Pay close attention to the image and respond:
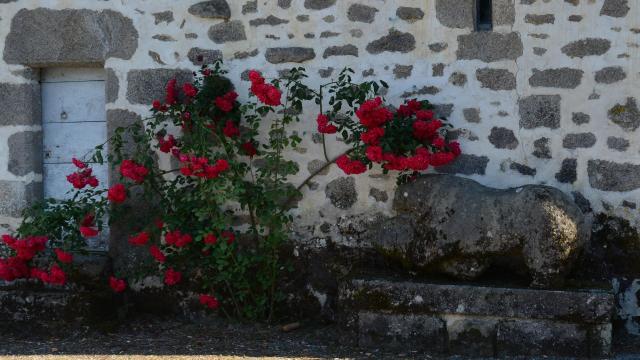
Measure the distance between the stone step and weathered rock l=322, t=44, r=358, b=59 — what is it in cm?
142

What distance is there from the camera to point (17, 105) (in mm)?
5211

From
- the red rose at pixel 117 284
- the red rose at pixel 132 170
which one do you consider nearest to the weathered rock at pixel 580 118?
the red rose at pixel 132 170

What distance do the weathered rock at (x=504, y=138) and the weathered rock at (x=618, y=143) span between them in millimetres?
528

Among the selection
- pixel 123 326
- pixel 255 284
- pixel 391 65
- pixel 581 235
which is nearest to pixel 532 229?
pixel 581 235

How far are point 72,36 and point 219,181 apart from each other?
4.84 ft

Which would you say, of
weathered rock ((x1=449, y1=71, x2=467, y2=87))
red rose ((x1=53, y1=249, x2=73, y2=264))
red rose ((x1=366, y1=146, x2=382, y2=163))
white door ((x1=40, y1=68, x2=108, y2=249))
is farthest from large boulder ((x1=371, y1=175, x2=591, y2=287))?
white door ((x1=40, y1=68, x2=108, y2=249))

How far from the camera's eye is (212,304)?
4812 millimetres

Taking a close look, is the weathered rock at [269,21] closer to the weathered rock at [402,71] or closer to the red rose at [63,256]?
the weathered rock at [402,71]

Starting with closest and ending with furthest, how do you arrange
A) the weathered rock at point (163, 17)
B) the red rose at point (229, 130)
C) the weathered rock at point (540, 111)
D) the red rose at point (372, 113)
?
the red rose at point (372, 113)
the weathered rock at point (540, 111)
the red rose at point (229, 130)
the weathered rock at point (163, 17)

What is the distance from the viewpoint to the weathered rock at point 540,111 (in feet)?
15.3

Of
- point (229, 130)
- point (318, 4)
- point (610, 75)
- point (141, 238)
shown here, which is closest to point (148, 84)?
point (229, 130)

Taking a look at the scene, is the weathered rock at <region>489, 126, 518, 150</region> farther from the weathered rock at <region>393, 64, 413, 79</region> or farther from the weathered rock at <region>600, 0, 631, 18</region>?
the weathered rock at <region>600, 0, 631, 18</region>

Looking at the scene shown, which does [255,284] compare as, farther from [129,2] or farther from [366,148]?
[129,2]

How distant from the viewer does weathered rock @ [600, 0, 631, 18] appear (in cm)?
455
